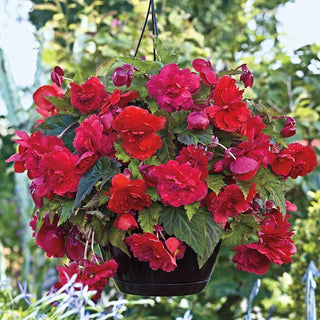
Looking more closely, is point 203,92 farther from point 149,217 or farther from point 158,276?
point 158,276

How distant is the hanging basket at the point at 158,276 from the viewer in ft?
3.28

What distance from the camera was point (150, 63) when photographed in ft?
3.36

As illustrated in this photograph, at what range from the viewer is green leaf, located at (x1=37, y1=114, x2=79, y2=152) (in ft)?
3.48

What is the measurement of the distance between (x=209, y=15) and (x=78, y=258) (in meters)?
3.77

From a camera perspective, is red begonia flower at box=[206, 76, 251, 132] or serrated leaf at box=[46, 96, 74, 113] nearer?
red begonia flower at box=[206, 76, 251, 132]

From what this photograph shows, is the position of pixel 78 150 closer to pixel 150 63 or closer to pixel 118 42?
pixel 150 63

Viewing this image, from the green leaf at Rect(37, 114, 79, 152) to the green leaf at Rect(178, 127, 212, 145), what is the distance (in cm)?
27

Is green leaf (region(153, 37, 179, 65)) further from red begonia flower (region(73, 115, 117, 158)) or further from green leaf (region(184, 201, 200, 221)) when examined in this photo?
green leaf (region(184, 201, 200, 221))

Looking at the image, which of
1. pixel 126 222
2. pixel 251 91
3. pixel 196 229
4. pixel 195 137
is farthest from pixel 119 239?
pixel 251 91

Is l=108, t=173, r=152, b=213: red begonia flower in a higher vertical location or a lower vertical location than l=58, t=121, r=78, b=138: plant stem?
lower

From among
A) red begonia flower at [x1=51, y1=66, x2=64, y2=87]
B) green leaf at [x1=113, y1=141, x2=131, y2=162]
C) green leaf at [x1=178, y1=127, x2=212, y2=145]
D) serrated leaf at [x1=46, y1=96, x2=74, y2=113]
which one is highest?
red begonia flower at [x1=51, y1=66, x2=64, y2=87]

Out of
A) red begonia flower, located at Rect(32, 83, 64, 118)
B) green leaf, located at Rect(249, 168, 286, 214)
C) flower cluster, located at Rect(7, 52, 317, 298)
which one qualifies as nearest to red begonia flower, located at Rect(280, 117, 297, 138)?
flower cluster, located at Rect(7, 52, 317, 298)

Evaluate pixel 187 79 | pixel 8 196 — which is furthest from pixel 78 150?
pixel 8 196

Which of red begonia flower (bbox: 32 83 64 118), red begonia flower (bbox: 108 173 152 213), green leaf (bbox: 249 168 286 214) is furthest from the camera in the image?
red begonia flower (bbox: 32 83 64 118)
